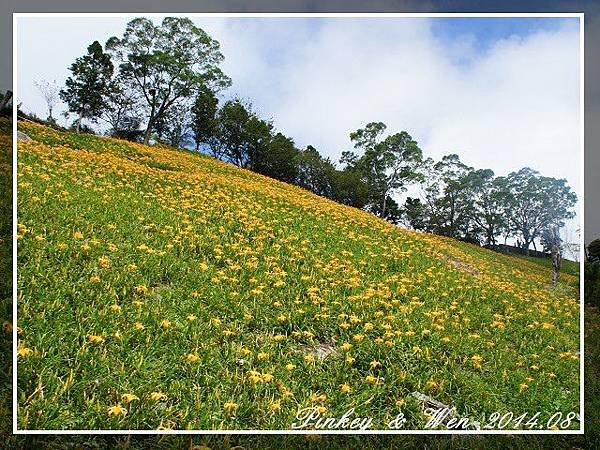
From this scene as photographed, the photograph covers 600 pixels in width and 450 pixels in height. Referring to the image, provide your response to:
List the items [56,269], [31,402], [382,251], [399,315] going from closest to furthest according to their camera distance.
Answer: [31,402] → [56,269] → [399,315] → [382,251]

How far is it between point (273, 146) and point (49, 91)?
5.86 feet

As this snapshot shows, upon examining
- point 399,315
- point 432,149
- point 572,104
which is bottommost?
point 399,315

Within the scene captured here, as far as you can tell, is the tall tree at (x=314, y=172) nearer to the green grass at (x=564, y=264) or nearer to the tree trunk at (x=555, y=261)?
the green grass at (x=564, y=264)

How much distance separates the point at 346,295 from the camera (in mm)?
4895

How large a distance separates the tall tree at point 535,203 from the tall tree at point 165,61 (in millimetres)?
2461

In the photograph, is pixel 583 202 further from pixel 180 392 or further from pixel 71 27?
pixel 71 27

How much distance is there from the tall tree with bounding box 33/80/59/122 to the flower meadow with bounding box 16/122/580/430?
0.29 meters

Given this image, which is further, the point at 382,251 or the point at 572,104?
the point at 382,251

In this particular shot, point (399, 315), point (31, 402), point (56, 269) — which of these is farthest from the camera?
point (399, 315)

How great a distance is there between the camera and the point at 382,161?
523 cm

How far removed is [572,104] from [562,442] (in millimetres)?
2672

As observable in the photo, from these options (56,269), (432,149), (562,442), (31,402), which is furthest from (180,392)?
(562,442)

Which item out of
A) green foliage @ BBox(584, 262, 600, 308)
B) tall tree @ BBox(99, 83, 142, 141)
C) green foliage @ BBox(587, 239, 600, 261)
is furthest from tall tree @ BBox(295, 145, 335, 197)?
green foliage @ BBox(584, 262, 600, 308)

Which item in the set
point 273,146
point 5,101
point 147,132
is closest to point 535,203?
point 273,146
